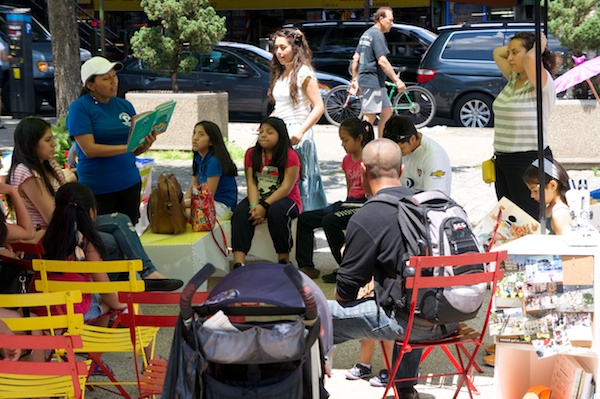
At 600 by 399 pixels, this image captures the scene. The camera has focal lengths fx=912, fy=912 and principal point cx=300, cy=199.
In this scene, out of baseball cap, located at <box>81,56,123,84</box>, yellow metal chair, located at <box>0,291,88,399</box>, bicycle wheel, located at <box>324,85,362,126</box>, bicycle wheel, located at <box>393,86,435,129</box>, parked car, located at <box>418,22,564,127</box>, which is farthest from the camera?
bicycle wheel, located at <box>324,85,362,126</box>

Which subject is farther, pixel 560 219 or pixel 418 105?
pixel 418 105

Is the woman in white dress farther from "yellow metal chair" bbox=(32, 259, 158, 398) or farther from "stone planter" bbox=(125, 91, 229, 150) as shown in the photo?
"stone planter" bbox=(125, 91, 229, 150)

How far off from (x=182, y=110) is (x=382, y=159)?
27.9ft

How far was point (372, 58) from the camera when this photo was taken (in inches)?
453

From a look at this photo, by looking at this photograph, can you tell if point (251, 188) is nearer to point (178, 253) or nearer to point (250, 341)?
point (178, 253)

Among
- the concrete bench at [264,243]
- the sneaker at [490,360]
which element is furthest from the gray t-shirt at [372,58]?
the sneaker at [490,360]

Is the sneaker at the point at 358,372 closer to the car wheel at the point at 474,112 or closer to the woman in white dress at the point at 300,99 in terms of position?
the woman in white dress at the point at 300,99

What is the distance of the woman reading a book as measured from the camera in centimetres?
618

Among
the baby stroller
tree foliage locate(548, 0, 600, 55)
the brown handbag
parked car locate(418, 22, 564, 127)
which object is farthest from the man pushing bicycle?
the baby stroller

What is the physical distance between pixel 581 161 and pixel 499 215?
264 inches

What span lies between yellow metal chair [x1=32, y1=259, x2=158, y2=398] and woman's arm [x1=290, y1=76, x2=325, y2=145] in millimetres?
3017

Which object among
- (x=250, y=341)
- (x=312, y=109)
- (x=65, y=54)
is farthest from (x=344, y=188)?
(x=250, y=341)

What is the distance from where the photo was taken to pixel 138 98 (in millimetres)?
12727

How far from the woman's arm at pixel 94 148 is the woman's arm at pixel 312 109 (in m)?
1.57
